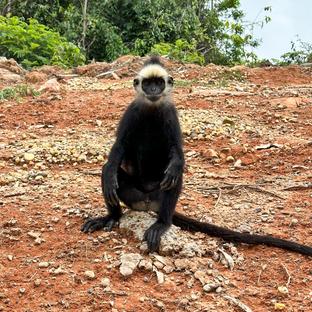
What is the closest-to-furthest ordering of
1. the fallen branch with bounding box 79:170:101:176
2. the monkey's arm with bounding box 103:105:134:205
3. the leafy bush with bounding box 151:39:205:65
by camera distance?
1. the monkey's arm with bounding box 103:105:134:205
2. the fallen branch with bounding box 79:170:101:176
3. the leafy bush with bounding box 151:39:205:65

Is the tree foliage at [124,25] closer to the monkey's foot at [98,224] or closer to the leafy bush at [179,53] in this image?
the leafy bush at [179,53]

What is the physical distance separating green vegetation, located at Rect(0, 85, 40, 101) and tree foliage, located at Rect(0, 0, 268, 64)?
603 centimetres

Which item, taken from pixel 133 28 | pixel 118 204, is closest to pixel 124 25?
pixel 133 28

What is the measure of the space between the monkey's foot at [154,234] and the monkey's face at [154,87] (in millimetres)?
1158

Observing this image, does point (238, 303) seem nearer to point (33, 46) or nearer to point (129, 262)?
point (129, 262)

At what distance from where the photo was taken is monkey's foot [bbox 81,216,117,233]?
419 cm

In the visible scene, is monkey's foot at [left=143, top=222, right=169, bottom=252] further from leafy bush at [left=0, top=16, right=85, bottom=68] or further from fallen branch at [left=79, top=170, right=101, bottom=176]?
leafy bush at [left=0, top=16, right=85, bottom=68]

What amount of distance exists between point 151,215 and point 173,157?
1.77 ft

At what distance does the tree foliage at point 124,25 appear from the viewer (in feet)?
47.5

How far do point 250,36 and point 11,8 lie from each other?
23.9ft

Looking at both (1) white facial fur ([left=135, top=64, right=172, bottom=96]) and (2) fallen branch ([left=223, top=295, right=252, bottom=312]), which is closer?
(2) fallen branch ([left=223, top=295, right=252, bottom=312])

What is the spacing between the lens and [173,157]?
4.23 meters

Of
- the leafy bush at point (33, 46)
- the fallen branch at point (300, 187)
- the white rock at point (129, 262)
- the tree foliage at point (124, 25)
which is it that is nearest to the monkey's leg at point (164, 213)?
the white rock at point (129, 262)

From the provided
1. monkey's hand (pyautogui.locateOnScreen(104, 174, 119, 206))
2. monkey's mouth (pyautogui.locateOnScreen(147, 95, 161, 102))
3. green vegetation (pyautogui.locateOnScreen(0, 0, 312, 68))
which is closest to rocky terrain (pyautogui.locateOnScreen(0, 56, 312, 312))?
monkey's hand (pyautogui.locateOnScreen(104, 174, 119, 206))
